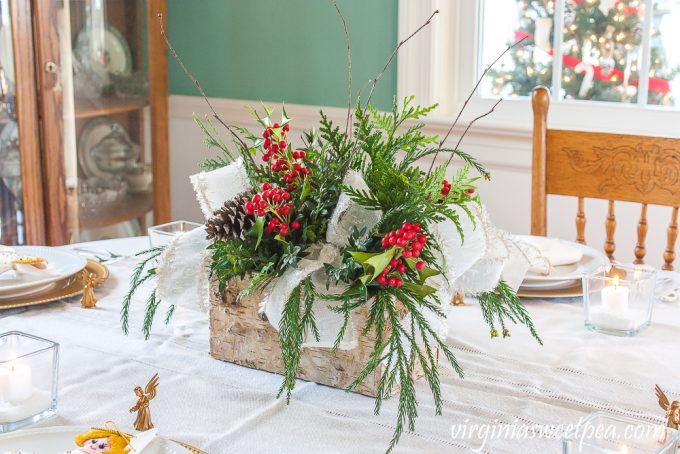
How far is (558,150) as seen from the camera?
5.86 ft

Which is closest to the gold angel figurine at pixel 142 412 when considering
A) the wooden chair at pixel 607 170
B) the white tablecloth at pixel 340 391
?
the white tablecloth at pixel 340 391

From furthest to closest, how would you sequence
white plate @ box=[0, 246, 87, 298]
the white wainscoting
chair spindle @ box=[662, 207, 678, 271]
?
1. the white wainscoting
2. chair spindle @ box=[662, 207, 678, 271]
3. white plate @ box=[0, 246, 87, 298]

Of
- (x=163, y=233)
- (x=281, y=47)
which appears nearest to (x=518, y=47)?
(x=281, y=47)

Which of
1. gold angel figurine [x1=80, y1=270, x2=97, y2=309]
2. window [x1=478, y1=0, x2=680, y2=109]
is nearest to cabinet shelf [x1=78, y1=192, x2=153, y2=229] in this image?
window [x1=478, y1=0, x2=680, y2=109]

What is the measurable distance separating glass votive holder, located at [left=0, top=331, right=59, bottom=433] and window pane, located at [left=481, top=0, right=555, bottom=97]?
1.89 meters

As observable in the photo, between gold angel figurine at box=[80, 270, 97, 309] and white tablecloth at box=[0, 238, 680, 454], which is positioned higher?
gold angel figurine at box=[80, 270, 97, 309]

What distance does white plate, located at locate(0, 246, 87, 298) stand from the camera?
4.25 feet

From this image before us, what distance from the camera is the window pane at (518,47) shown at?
249cm

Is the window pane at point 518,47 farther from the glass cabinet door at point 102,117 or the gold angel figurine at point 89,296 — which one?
the gold angel figurine at point 89,296

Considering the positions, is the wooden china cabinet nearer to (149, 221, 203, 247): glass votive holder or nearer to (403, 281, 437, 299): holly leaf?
(149, 221, 203, 247): glass votive holder

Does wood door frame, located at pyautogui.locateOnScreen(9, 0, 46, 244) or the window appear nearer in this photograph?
the window

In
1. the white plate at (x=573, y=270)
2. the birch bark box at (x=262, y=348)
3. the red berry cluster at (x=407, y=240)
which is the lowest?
the birch bark box at (x=262, y=348)

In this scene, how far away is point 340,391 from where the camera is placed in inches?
40.6

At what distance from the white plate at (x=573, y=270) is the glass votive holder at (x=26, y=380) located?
72 centimetres
